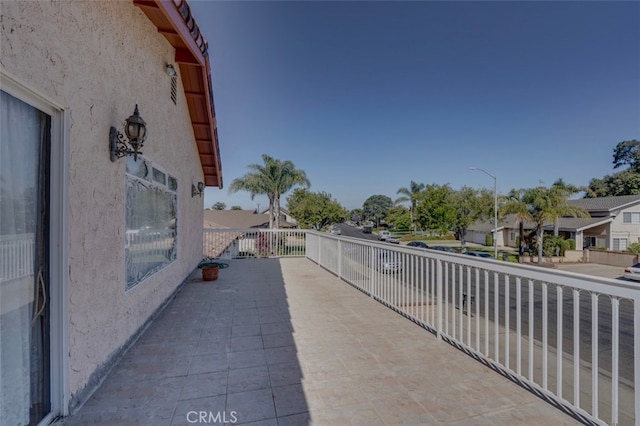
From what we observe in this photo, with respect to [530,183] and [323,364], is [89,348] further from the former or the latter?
[530,183]

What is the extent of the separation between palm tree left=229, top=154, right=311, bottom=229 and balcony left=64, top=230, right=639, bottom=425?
1574 centimetres

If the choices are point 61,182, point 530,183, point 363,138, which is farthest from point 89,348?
point 530,183

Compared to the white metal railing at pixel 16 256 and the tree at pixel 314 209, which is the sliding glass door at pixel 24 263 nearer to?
the white metal railing at pixel 16 256

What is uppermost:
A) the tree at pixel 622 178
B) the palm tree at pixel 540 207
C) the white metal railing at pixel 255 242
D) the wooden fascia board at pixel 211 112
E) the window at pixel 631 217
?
the tree at pixel 622 178

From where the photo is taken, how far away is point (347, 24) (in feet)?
26.8

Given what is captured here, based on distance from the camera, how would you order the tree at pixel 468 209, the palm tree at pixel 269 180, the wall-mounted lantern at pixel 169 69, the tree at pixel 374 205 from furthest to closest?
the tree at pixel 374 205
the tree at pixel 468 209
the palm tree at pixel 269 180
the wall-mounted lantern at pixel 169 69

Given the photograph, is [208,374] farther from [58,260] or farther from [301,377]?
[58,260]

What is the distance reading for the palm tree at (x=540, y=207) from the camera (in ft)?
59.4

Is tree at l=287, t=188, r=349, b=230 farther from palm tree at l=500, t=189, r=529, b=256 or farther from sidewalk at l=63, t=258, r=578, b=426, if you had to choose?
sidewalk at l=63, t=258, r=578, b=426

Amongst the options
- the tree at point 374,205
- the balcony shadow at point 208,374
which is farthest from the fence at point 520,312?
the tree at point 374,205

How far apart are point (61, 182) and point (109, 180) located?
0.81 meters

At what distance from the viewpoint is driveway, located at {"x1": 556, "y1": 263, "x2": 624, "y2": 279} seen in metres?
16.5

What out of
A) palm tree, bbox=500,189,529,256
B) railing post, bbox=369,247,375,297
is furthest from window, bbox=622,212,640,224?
railing post, bbox=369,247,375,297

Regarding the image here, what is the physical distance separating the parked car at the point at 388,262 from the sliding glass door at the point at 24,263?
156 inches
